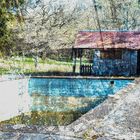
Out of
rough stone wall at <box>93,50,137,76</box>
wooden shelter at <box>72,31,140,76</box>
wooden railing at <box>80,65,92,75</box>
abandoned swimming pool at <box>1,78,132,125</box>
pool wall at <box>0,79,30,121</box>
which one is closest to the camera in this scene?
pool wall at <box>0,79,30,121</box>

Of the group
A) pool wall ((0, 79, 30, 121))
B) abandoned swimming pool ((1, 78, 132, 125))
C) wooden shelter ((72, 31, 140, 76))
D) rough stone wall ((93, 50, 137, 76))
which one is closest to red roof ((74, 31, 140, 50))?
wooden shelter ((72, 31, 140, 76))

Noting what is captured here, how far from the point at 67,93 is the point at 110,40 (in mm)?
16072

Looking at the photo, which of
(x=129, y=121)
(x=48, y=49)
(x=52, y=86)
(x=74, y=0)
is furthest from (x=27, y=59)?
(x=129, y=121)

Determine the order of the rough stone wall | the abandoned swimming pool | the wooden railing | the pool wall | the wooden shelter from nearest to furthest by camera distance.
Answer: the pool wall → the abandoned swimming pool → the wooden railing → the wooden shelter → the rough stone wall

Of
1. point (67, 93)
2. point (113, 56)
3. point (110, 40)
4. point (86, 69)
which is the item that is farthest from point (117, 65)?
point (67, 93)

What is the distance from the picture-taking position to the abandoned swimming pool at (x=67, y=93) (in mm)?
20312

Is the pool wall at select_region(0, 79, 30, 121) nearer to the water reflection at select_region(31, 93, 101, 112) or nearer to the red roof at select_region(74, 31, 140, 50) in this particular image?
the water reflection at select_region(31, 93, 101, 112)

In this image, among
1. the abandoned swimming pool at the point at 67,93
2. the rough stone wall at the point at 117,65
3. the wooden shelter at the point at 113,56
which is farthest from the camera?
the rough stone wall at the point at 117,65

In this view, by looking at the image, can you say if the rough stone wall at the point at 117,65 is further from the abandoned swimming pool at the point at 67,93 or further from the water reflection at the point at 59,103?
the water reflection at the point at 59,103

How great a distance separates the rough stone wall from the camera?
36.3 metres

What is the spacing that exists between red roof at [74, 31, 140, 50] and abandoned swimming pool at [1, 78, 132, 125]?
12349mm

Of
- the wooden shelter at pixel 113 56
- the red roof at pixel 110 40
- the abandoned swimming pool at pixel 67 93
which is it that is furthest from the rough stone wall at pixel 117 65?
the abandoned swimming pool at pixel 67 93

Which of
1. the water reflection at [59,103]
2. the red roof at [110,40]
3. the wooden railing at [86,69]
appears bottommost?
the water reflection at [59,103]

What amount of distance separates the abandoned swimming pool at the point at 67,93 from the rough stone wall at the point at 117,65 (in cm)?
1317
